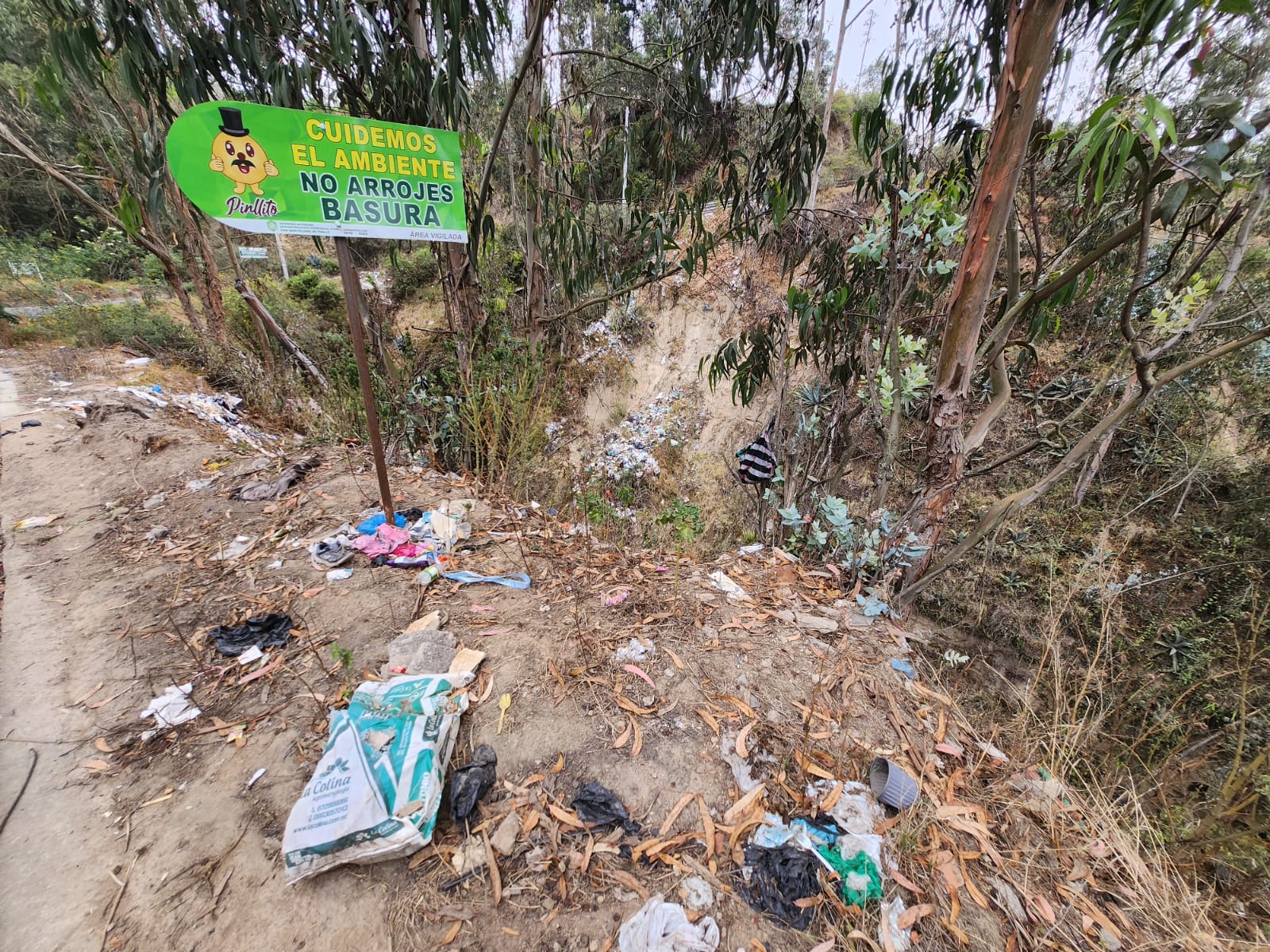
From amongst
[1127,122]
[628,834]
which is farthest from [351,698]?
[1127,122]

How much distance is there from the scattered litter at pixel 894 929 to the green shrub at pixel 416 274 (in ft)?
36.8

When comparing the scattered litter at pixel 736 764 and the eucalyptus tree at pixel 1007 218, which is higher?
the eucalyptus tree at pixel 1007 218

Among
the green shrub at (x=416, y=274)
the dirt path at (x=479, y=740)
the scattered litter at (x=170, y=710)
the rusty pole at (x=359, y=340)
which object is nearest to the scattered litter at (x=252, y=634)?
the dirt path at (x=479, y=740)

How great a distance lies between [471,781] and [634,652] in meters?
0.70

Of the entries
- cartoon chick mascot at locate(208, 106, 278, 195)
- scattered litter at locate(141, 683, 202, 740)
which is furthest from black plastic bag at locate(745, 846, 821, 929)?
cartoon chick mascot at locate(208, 106, 278, 195)

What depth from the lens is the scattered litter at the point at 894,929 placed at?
1072 millimetres

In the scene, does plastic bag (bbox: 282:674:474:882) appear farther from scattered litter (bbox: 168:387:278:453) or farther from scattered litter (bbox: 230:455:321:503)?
scattered litter (bbox: 168:387:278:453)

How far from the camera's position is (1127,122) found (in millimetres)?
1184

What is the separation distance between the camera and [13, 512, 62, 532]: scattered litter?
272 centimetres

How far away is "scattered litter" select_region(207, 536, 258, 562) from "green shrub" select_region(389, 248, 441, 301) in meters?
8.66

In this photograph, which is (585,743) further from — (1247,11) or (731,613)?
(1247,11)

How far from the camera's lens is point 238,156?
1791mm

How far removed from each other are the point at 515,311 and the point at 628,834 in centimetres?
398

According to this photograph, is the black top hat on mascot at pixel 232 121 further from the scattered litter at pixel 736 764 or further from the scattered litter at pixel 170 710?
the scattered litter at pixel 736 764
